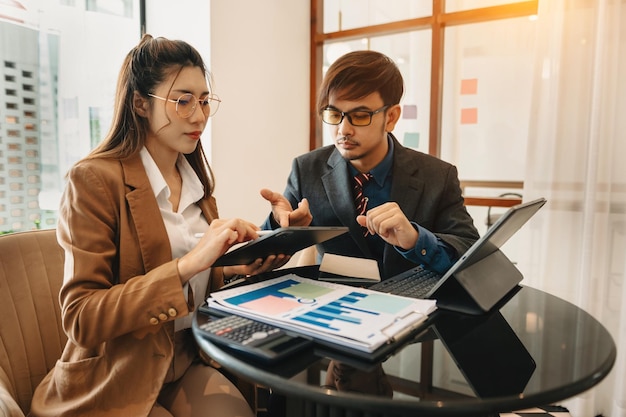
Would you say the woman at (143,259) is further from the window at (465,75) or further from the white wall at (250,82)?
the window at (465,75)

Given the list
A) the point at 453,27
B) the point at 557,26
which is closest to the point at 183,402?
the point at 557,26

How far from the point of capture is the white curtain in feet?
7.08

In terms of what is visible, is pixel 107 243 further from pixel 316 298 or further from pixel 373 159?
pixel 373 159

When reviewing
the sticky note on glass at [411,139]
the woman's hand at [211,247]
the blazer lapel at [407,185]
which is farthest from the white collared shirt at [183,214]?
the sticky note on glass at [411,139]

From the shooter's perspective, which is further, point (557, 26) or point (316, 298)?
point (557, 26)

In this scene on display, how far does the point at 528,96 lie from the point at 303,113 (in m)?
1.47

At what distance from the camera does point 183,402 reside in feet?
3.80

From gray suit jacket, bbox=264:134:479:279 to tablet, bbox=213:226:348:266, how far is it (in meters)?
0.29

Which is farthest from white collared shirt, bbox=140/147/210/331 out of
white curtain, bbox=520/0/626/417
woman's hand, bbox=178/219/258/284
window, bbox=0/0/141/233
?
white curtain, bbox=520/0/626/417

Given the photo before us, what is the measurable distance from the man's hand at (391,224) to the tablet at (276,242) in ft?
0.31

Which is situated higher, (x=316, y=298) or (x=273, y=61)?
(x=273, y=61)

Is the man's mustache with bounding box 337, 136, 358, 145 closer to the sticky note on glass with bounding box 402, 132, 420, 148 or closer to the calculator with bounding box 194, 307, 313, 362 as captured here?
the calculator with bounding box 194, 307, 313, 362

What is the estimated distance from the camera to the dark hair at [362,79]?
1.48 meters

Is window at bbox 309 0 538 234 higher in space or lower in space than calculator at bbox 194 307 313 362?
higher
